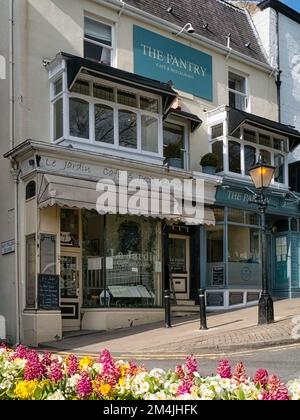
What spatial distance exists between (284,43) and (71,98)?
10743 millimetres

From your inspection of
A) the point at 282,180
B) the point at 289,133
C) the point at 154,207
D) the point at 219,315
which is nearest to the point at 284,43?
the point at 289,133

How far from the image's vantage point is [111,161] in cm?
1553

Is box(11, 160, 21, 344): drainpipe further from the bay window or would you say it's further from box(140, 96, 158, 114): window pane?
the bay window

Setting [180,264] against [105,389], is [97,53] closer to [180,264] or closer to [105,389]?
[180,264]

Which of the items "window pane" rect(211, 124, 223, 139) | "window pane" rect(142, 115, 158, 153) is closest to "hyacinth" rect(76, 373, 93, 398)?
"window pane" rect(142, 115, 158, 153)

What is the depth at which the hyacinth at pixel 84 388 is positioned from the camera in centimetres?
396

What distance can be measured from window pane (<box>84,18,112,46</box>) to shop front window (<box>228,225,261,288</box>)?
7143 mm

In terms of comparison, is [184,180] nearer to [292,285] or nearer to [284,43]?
[292,285]

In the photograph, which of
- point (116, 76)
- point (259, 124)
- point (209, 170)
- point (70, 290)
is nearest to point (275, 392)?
point (70, 290)

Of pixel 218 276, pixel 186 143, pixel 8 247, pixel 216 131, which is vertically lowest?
pixel 218 276

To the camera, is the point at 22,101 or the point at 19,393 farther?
the point at 22,101

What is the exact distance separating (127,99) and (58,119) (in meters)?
2.34

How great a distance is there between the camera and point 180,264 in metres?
18.7

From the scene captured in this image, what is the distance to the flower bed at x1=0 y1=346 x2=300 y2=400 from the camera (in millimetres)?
3850
